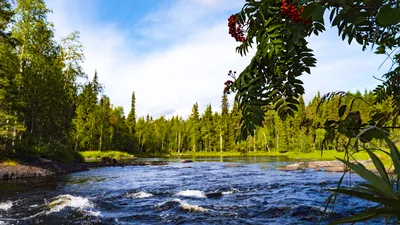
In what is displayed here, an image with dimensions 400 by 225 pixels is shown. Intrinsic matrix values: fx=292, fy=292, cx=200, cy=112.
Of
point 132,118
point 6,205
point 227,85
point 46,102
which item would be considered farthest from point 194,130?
point 227,85

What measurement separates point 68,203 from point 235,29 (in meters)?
12.4

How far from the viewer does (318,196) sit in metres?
13.8

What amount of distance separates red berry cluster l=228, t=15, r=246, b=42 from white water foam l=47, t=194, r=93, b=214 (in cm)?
1139

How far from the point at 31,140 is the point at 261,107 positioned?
1204 inches

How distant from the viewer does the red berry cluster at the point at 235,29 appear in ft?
8.53

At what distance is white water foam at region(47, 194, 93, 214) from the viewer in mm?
11781

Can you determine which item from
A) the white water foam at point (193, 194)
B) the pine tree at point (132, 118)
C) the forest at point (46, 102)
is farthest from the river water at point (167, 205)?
the pine tree at point (132, 118)

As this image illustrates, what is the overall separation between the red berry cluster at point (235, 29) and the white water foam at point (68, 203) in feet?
37.4

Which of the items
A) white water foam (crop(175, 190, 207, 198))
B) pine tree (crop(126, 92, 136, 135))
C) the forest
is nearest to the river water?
white water foam (crop(175, 190, 207, 198))

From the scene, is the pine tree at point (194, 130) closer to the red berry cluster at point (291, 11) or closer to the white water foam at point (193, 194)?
the white water foam at point (193, 194)

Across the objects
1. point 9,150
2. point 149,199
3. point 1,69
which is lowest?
point 149,199

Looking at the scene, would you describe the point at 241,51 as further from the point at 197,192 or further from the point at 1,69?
the point at 1,69

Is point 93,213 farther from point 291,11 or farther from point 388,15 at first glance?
point 388,15

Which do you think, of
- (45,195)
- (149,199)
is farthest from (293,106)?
(45,195)
